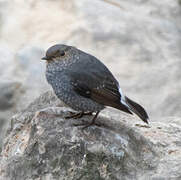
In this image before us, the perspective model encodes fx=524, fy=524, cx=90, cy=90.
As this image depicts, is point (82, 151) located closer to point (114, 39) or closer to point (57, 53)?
point (57, 53)

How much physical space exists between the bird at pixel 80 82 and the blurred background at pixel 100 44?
3090mm

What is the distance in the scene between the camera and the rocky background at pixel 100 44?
9.29m

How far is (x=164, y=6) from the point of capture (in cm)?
1103

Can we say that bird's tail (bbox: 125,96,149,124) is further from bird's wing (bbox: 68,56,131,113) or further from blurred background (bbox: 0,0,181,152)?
blurred background (bbox: 0,0,181,152)

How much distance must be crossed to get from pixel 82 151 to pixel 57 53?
1154 millimetres

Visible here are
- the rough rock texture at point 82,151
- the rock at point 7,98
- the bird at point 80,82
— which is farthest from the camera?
the rock at point 7,98

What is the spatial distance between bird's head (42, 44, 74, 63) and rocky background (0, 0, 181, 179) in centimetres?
334

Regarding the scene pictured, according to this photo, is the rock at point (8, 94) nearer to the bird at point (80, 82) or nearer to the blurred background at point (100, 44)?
the blurred background at point (100, 44)

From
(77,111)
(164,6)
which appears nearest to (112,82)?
(77,111)

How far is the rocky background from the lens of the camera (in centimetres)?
929

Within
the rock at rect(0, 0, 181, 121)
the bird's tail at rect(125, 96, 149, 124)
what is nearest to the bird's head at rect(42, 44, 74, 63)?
the bird's tail at rect(125, 96, 149, 124)

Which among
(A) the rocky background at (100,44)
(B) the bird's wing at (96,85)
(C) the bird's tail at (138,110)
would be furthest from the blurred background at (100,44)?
(B) the bird's wing at (96,85)

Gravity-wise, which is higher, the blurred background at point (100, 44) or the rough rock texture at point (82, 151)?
the rough rock texture at point (82, 151)

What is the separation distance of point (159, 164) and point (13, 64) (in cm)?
478
